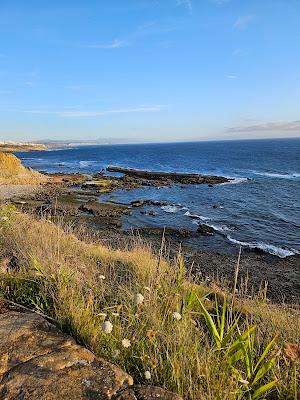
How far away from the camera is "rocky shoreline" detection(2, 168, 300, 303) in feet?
47.7

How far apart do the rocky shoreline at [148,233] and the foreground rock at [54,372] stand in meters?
1.14

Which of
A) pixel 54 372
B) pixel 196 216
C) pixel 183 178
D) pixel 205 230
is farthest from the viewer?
pixel 183 178

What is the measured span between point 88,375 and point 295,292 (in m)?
12.6

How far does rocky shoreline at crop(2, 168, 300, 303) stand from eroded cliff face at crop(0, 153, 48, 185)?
2.48 m

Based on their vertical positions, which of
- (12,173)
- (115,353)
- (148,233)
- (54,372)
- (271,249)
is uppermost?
(54,372)

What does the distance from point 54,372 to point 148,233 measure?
1925 centimetres

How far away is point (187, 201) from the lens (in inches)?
1344

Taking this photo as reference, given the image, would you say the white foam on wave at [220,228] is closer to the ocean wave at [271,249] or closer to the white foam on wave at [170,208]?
the ocean wave at [271,249]

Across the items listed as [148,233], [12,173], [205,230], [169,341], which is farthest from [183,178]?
[169,341]

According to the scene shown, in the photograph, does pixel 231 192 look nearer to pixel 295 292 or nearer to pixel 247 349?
pixel 295 292

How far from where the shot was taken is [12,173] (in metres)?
Result: 40.6

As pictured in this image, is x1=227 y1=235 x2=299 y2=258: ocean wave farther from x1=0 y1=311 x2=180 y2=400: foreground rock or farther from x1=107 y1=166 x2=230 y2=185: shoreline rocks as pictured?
x1=107 y1=166 x2=230 y2=185: shoreline rocks

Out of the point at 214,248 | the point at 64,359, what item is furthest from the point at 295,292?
the point at 64,359

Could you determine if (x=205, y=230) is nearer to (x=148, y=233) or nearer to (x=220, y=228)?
(x=220, y=228)
